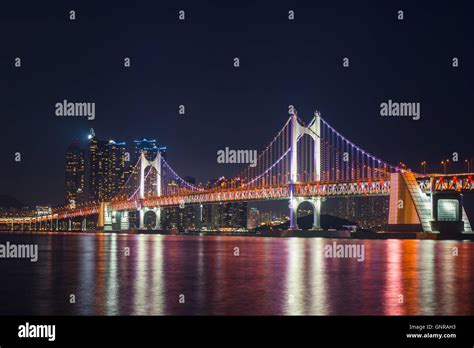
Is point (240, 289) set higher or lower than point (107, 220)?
lower

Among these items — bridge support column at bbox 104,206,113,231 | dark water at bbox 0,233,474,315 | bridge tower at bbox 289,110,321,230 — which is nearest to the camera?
dark water at bbox 0,233,474,315

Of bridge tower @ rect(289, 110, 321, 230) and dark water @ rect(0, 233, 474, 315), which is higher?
bridge tower @ rect(289, 110, 321, 230)

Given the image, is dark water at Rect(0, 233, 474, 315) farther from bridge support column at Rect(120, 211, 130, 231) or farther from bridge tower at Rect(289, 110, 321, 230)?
bridge support column at Rect(120, 211, 130, 231)

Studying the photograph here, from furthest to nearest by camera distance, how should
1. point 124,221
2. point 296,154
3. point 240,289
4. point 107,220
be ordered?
point 124,221, point 107,220, point 296,154, point 240,289

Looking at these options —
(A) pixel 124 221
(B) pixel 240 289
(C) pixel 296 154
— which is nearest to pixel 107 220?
(A) pixel 124 221

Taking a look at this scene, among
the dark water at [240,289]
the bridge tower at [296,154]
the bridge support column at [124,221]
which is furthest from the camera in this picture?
the bridge support column at [124,221]

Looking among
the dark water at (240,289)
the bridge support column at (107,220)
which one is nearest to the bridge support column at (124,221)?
the bridge support column at (107,220)

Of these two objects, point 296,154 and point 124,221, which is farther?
point 124,221

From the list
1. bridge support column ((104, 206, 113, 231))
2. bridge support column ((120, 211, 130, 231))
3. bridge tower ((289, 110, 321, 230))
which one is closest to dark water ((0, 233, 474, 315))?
bridge tower ((289, 110, 321, 230))

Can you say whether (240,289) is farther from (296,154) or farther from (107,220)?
(107,220)

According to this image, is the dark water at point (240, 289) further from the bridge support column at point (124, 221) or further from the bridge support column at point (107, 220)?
the bridge support column at point (124, 221)

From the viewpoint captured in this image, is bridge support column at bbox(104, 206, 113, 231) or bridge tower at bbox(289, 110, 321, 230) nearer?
bridge tower at bbox(289, 110, 321, 230)
